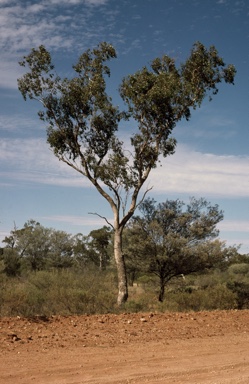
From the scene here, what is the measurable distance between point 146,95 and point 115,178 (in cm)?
375

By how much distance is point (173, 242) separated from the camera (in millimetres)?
22297

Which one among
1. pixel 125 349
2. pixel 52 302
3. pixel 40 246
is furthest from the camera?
pixel 40 246

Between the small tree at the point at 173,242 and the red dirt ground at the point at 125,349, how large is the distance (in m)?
9.31

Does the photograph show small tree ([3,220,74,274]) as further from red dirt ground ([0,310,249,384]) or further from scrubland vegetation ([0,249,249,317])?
red dirt ground ([0,310,249,384])

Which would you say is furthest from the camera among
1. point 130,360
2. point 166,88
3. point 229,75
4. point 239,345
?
point 229,75

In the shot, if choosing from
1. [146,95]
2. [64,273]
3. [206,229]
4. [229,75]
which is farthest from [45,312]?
[229,75]

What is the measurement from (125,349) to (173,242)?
13531 millimetres

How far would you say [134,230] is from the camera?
23391 millimetres

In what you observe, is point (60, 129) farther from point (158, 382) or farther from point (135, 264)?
point (158, 382)

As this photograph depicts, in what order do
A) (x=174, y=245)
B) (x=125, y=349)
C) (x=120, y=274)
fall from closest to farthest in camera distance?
(x=125, y=349)
(x=120, y=274)
(x=174, y=245)

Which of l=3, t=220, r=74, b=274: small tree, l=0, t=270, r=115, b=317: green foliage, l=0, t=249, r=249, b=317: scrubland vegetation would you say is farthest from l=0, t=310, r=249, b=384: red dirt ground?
l=3, t=220, r=74, b=274: small tree

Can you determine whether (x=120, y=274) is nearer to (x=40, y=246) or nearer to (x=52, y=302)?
(x=52, y=302)

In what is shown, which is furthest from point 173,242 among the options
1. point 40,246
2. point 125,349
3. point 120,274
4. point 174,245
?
point 40,246

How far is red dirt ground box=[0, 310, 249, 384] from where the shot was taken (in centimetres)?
716
